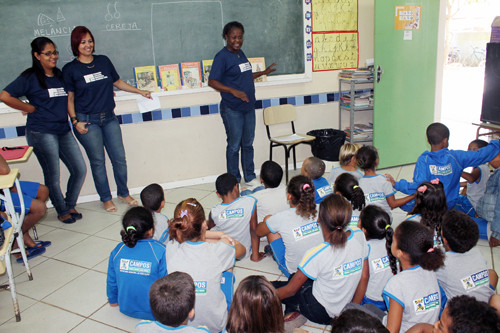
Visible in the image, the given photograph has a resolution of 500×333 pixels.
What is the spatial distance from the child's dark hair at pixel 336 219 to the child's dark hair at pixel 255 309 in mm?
596

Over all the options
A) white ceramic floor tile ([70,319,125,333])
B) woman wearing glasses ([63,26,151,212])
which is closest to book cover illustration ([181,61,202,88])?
woman wearing glasses ([63,26,151,212])

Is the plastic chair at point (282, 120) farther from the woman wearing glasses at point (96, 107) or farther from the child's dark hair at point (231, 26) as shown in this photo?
the woman wearing glasses at point (96, 107)

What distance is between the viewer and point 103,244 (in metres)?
3.30

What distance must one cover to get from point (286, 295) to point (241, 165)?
2671 mm

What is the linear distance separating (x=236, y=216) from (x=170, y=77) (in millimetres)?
2218

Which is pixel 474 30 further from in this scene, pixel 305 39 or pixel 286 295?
pixel 286 295

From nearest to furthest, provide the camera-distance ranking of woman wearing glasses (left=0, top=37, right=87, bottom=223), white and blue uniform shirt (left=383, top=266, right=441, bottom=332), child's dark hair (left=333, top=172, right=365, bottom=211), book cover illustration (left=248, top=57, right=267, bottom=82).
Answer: white and blue uniform shirt (left=383, top=266, right=441, bottom=332)
child's dark hair (left=333, top=172, right=365, bottom=211)
woman wearing glasses (left=0, top=37, right=87, bottom=223)
book cover illustration (left=248, top=57, right=267, bottom=82)

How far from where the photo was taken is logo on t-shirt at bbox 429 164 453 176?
116 inches

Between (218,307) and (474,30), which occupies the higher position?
(474,30)

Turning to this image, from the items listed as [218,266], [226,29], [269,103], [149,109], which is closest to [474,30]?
[269,103]

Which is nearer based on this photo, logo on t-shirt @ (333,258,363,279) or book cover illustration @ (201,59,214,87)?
logo on t-shirt @ (333,258,363,279)

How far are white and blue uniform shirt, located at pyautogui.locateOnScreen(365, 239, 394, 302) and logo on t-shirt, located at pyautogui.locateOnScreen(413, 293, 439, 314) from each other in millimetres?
377

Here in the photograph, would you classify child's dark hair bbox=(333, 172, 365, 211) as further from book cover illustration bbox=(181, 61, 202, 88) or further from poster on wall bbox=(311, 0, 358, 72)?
poster on wall bbox=(311, 0, 358, 72)

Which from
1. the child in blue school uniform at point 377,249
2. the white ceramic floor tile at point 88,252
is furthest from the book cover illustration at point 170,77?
the child in blue school uniform at point 377,249
